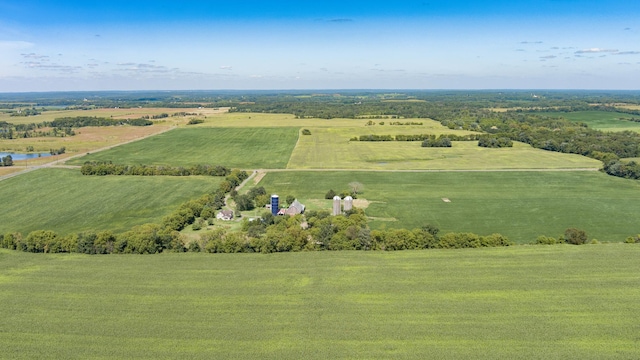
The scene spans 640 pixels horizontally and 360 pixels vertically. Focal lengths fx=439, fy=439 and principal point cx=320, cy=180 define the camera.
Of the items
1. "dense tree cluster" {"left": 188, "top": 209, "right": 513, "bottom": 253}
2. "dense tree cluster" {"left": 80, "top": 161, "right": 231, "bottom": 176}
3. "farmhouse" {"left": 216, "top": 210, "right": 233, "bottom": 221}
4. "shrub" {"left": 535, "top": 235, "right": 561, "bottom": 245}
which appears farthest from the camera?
"dense tree cluster" {"left": 80, "top": 161, "right": 231, "bottom": 176}

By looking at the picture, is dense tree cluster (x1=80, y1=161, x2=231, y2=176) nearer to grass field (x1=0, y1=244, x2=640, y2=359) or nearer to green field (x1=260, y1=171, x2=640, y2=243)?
green field (x1=260, y1=171, x2=640, y2=243)

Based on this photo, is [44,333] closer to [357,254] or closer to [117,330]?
[117,330]

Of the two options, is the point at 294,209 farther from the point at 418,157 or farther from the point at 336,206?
the point at 418,157

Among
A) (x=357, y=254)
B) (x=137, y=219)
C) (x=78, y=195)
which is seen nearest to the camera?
(x=357, y=254)

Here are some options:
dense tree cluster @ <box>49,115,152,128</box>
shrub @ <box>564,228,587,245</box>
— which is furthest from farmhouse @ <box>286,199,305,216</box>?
dense tree cluster @ <box>49,115,152,128</box>

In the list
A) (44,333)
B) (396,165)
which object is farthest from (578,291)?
(396,165)

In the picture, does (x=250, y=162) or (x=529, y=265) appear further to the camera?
(x=250, y=162)
